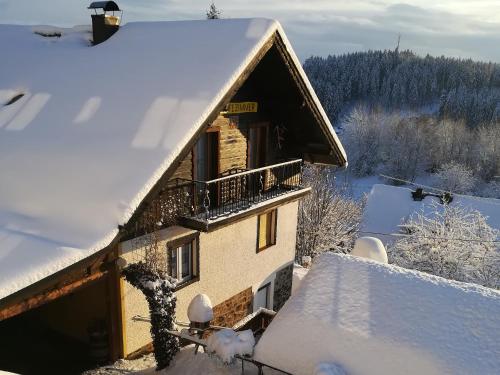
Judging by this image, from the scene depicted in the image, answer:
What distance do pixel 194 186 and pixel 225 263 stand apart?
355 cm

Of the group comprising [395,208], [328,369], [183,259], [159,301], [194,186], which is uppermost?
[194,186]

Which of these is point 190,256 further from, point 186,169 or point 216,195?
Answer: point 186,169

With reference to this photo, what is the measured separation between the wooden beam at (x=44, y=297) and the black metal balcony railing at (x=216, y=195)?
1305 millimetres

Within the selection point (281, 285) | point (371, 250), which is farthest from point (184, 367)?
point (281, 285)

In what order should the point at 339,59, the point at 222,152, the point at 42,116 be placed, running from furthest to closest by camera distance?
the point at 339,59 → the point at 222,152 → the point at 42,116

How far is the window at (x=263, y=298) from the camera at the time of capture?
15.2 m

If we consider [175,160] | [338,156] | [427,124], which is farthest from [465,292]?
[427,124]

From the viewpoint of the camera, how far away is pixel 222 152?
12102mm

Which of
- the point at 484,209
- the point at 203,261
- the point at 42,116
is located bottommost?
the point at 484,209

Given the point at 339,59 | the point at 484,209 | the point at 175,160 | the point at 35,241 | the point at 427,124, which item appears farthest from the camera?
the point at 339,59

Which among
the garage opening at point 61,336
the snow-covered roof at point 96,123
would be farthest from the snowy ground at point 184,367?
the snow-covered roof at point 96,123

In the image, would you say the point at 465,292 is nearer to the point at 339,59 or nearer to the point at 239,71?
the point at 239,71

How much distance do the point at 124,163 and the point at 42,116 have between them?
12.3ft

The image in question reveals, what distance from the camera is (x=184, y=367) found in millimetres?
9109
